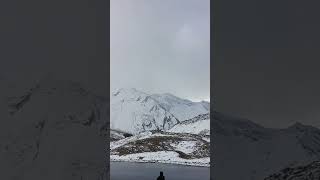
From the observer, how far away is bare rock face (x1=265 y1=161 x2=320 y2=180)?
4.37m

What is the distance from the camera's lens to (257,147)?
14.8 ft

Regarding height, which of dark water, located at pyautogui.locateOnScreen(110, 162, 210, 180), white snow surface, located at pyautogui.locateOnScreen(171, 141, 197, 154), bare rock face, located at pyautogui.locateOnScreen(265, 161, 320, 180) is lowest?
white snow surface, located at pyautogui.locateOnScreen(171, 141, 197, 154)

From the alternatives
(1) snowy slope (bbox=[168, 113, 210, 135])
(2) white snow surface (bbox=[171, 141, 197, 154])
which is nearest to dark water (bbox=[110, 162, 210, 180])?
(2) white snow surface (bbox=[171, 141, 197, 154])

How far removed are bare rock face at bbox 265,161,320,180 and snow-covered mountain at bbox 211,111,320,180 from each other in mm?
43

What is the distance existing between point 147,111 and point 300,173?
137190mm

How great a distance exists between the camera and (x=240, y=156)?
4574 mm
